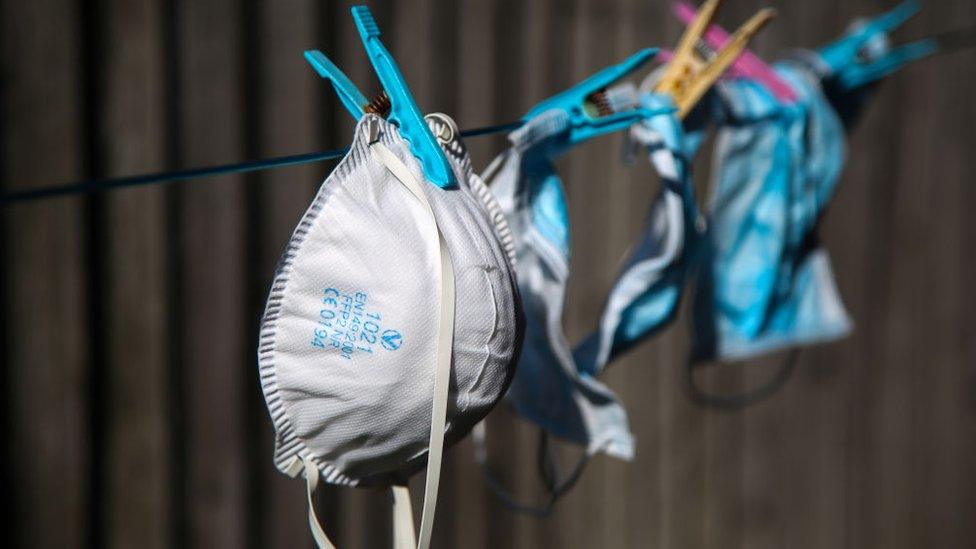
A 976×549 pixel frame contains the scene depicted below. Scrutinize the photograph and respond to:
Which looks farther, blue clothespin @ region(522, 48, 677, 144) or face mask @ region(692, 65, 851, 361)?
face mask @ region(692, 65, 851, 361)

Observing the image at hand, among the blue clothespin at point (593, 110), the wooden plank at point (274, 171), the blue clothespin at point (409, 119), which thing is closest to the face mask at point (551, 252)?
the blue clothespin at point (593, 110)

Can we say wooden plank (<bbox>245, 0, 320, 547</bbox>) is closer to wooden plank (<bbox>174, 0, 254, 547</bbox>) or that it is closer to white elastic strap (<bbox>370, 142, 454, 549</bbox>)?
wooden plank (<bbox>174, 0, 254, 547</bbox>)

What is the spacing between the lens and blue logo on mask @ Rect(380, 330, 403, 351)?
1.83 ft

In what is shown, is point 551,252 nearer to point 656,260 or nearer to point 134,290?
point 656,260

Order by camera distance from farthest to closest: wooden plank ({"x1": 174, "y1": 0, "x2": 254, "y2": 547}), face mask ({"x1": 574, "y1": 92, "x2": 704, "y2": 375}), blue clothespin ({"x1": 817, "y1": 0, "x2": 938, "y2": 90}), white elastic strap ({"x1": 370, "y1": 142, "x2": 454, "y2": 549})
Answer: blue clothespin ({"x1": 817, "y1": 0, "x2": 938, "y2": 90}) → wooden plank ({"x1": 174, "y1": 0, "x2": 254, "y2": 547}) → face mask ({"x1": 574, "y1": 92, "x2": 704, "y2": 375}) → white elastic strap ({"x1": 370, "y1": 142, "x2": 454, "y2": 549})

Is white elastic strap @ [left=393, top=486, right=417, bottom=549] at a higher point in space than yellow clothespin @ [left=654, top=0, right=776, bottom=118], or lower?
lower

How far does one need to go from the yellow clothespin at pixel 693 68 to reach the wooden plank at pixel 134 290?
0.55m

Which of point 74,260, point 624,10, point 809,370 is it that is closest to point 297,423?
point 74,260

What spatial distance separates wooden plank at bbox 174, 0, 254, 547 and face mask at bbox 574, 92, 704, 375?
1.46 ft

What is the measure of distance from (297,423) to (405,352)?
9cm

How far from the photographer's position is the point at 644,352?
1673mm

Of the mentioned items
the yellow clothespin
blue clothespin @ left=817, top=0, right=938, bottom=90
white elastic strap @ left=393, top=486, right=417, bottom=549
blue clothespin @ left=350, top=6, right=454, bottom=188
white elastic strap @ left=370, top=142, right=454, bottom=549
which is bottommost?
white elastic strap @ left=393, top=486, right=417, bottom=549

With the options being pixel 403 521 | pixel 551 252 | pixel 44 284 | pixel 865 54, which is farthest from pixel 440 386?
pixel 865 54

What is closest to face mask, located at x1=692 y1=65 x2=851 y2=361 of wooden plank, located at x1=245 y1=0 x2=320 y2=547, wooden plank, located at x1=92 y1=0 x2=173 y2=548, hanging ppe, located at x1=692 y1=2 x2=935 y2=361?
hanging ppe, located at x1=692 y1=2 x2=935 y2=361
